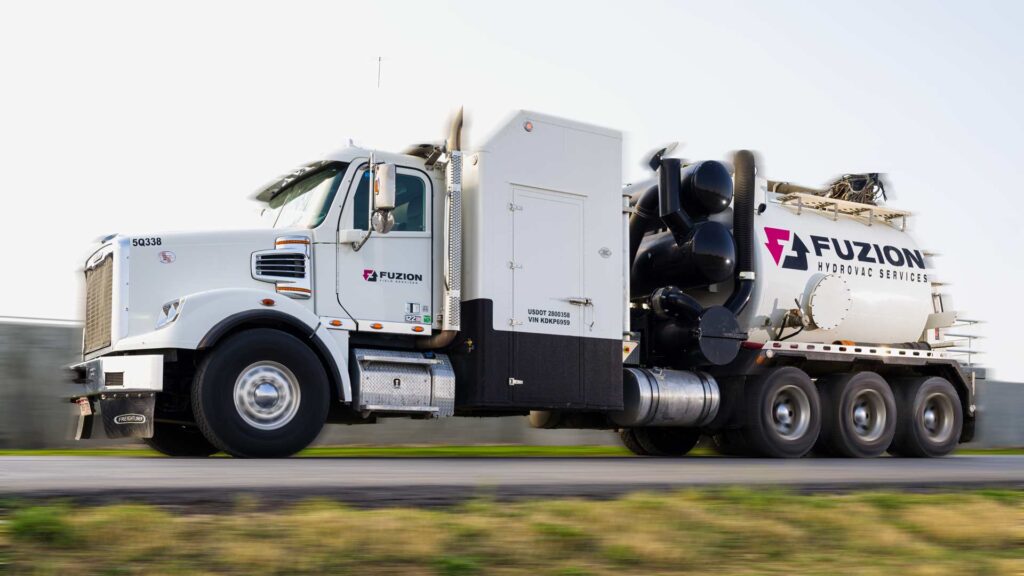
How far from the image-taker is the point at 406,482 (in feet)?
20.5

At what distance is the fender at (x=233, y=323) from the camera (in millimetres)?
9797

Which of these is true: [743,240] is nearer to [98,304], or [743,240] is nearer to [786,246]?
[786,246]

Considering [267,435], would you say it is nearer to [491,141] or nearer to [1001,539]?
[491,141]

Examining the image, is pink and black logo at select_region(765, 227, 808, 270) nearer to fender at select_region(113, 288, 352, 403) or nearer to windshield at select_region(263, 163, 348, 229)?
windshield at select_region(263, 163, 348, 229)

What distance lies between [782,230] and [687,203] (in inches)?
59.2

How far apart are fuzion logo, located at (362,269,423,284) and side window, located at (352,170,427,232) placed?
45 cm

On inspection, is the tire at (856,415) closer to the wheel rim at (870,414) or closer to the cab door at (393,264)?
the wheel rim at (870,414)

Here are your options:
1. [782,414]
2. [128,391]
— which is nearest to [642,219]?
[782,414]

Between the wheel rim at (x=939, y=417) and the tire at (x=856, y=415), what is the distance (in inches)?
31.5

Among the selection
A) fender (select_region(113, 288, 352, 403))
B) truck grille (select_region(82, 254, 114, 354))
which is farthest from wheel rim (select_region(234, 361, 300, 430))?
truck grille (select_region(82, 254, 114, 354))

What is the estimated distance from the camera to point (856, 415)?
14523 millimetres

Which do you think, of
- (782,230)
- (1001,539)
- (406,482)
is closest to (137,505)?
(406,482)

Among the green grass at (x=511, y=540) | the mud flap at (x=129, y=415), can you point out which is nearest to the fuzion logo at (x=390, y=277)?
the mud flap at (x=129, y=415)

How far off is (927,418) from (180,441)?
10.1 metres
